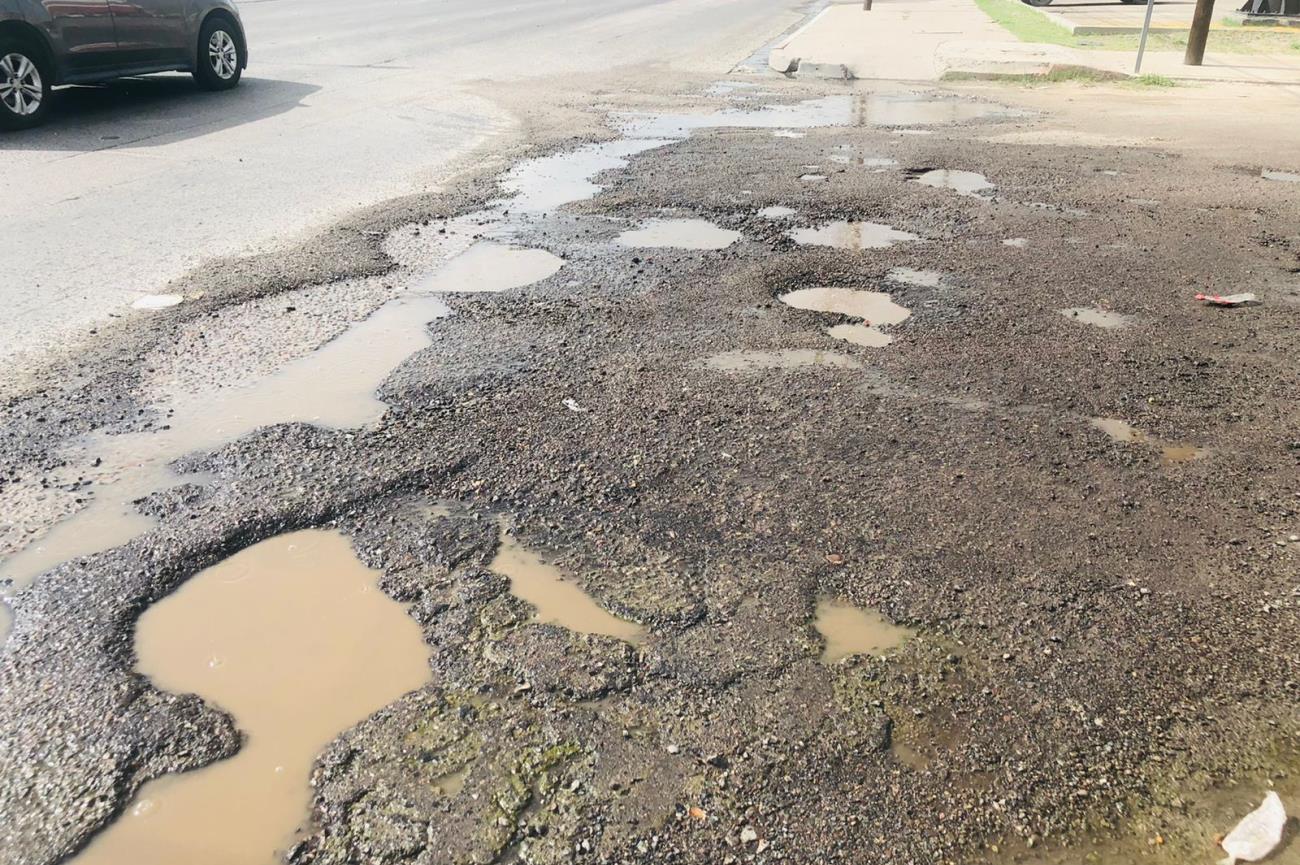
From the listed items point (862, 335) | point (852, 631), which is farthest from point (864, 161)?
point (852, 631)

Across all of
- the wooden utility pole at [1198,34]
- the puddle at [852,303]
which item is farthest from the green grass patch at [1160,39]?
the puddle at [852,303]

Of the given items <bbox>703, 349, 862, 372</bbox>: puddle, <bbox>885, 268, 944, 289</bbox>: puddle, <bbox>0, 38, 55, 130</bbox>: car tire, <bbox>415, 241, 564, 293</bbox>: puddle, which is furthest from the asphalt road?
<bbox>885, 268, 944, 289</bbox>: puddle

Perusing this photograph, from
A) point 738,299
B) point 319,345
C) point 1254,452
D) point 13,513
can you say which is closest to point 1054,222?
point 738,299

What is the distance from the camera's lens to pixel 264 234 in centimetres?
665

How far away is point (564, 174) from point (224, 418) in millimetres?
4961

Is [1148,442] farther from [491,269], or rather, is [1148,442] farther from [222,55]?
[222,55]

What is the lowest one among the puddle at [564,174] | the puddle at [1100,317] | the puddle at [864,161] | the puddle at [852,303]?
the puddle at [1100,317]

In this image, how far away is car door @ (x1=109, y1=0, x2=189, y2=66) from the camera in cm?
1053

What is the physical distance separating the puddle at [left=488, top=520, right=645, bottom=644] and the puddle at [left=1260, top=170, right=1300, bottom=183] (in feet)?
26.6

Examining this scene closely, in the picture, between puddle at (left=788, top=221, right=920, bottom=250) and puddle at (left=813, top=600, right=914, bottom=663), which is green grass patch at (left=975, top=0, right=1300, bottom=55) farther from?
puddle at (left=813, top=600, right=914, bottom=663)

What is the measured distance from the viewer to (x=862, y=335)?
508 centimetres

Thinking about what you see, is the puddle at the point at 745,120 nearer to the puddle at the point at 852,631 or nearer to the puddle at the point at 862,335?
the puddle at the point at 862,335

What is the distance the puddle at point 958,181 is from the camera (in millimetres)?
8031

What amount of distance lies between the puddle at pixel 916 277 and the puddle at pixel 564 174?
2.66 metres
